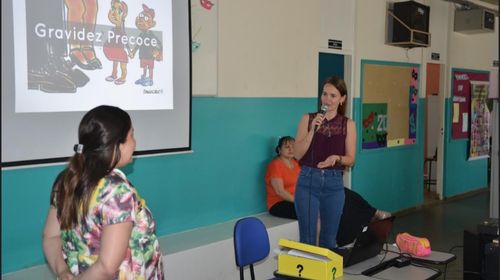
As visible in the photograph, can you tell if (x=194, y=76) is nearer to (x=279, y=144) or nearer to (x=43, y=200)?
(x=279, y=144)

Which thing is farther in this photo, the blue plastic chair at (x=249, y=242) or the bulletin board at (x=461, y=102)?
the bulletin board at (x=461, y=102)

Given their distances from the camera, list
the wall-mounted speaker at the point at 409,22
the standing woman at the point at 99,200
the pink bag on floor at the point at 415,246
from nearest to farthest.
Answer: the standing woman at the point at 99,200 < the pink bag on floor at the point at 415,246 < the wall-mounted speaker at the point at 409,22

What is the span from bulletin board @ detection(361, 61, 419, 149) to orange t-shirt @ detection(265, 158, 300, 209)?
179cm

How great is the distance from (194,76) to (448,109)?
17.0ft

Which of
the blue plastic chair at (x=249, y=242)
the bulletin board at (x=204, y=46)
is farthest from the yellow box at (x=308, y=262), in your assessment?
the bulletin board at (x=204, y=46)

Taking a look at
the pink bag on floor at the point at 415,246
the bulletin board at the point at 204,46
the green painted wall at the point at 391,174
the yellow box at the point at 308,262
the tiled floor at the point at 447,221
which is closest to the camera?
the yellow box at the point at 308,262

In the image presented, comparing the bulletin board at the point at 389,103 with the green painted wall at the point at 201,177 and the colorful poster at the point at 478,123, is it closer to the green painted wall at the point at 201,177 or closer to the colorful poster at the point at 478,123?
the green painted wall at the point at 201,177

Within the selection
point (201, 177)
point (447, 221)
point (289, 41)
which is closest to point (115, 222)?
point (201, 177)

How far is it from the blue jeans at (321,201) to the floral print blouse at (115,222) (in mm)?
1607

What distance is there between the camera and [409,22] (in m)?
6.17

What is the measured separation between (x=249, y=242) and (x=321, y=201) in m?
0.71

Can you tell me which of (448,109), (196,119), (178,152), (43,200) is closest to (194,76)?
(196,119)

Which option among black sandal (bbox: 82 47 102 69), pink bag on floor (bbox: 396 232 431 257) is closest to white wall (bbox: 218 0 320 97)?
black sandal (bbox: 82 47 102 69)

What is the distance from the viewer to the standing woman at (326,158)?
3244 mm
